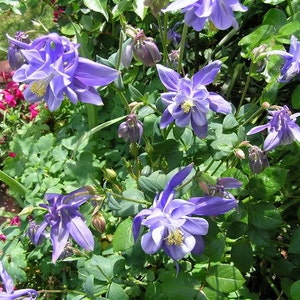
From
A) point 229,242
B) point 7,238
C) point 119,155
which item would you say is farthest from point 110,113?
point 229,242

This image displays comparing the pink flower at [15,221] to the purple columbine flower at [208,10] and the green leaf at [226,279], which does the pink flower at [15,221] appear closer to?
the green leaf at [226,279]

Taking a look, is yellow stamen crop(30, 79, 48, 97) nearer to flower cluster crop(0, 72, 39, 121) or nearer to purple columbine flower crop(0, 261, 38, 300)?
purple columbine flower crop(0, 261, 38, 300)

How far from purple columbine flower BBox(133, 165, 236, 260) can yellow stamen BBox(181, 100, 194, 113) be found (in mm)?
135

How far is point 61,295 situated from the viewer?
6.67 feet

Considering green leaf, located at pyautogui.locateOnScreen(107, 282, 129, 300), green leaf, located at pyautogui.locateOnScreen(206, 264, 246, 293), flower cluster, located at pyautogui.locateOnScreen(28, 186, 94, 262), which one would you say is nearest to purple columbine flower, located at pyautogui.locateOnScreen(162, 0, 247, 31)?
flower cluster, located at pyautogui.locateOnScreen(28, 186, 94, 262)

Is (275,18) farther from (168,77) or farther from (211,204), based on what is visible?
(211,204)

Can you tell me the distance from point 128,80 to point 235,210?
755 mm

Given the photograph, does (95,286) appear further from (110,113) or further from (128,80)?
(110,113)

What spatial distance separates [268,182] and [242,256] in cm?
23

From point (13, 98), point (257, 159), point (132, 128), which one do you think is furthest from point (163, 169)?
point (13, 98)

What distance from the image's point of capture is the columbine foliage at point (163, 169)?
4.02ft

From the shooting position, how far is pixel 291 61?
1377mm

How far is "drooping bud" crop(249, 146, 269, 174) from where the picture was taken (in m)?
1.35

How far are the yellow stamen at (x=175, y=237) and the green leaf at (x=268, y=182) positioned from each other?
0.34 meters
